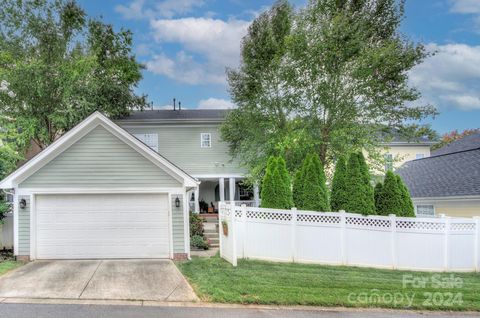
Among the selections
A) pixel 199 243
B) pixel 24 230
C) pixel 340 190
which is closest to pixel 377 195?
pixel 340 190

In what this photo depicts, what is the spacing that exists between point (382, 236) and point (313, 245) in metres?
2.13

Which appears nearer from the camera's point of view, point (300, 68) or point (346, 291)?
point (346, 291)

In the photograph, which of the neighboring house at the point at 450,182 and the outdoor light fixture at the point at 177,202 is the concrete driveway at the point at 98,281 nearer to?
the outdoor light fixture at the point at 177,202

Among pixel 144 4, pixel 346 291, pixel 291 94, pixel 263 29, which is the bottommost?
pixel 346 291

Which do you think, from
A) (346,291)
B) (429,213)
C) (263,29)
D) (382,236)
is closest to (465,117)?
(429,213)

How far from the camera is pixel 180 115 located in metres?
23.6

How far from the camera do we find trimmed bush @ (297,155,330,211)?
39.3 ft

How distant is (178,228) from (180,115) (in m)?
12.7

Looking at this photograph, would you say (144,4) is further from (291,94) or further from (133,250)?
(133,250)

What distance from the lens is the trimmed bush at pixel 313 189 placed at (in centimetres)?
1197

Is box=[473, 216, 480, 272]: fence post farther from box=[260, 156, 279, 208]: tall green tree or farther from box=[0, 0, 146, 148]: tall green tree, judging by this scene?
box=[0, 0, 146, 148]: tall green tree

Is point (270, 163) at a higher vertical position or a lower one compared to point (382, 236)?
higher

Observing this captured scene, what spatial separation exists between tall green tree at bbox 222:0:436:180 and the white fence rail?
34.4ft

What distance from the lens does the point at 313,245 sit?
11219mm
